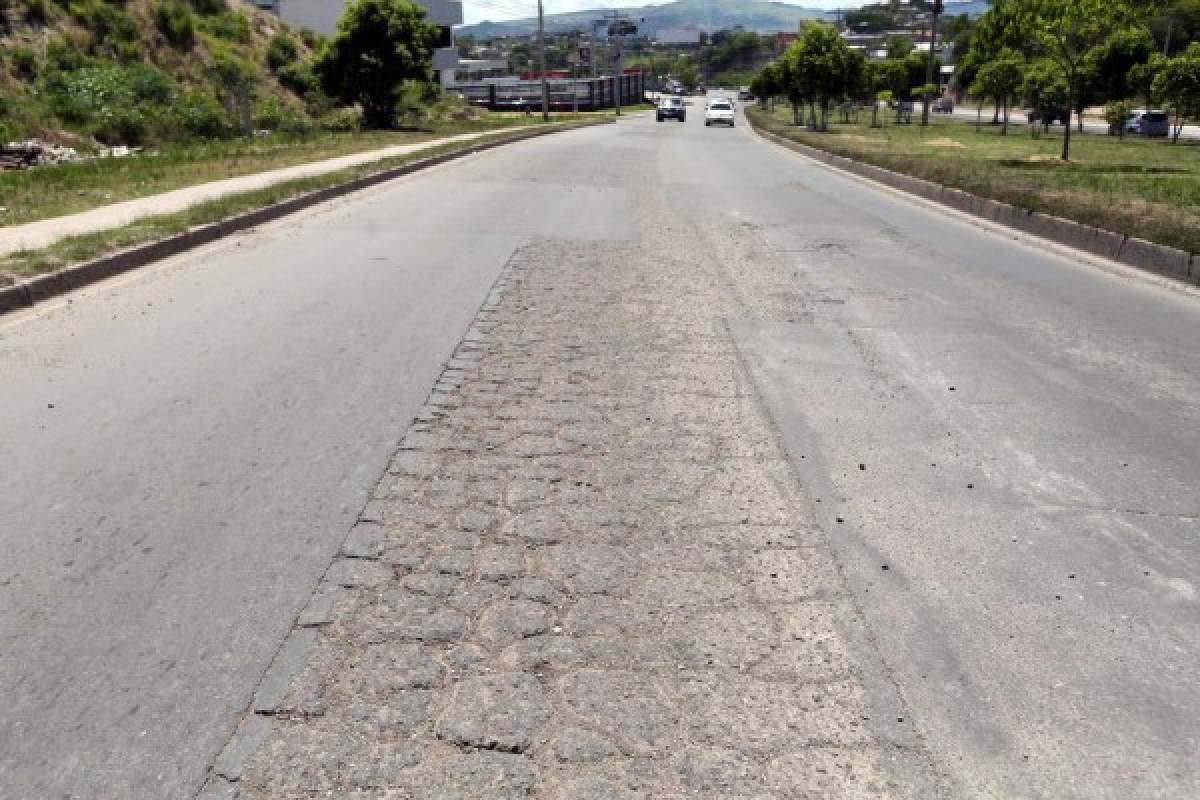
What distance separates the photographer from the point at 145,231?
33.7ft

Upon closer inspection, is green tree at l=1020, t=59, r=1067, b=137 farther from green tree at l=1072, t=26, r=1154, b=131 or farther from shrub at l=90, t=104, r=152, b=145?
shrub at l=90, t=104, r=152, b=145

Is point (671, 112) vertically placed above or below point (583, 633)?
above

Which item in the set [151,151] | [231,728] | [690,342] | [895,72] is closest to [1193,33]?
[895,72]

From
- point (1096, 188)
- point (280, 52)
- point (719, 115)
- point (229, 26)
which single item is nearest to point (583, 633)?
point (1096, 188)

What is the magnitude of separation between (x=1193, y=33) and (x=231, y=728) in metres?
92.9

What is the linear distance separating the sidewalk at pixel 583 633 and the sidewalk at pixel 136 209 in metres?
7.06

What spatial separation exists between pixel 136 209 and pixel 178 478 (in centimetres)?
951

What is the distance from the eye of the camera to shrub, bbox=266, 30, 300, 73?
130ft

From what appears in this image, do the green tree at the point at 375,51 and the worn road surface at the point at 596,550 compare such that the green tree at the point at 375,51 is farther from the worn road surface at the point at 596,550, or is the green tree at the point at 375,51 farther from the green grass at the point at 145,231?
the worn road surface at the point at 596,550

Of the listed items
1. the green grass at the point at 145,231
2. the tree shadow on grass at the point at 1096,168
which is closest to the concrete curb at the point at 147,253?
the green grass at the point at 145,231

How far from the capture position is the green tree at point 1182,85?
25.9 m

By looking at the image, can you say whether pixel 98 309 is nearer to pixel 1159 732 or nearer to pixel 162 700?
pixel 162 700

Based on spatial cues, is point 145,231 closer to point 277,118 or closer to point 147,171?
point 147,171

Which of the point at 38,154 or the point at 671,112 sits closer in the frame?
the point at 38,154
